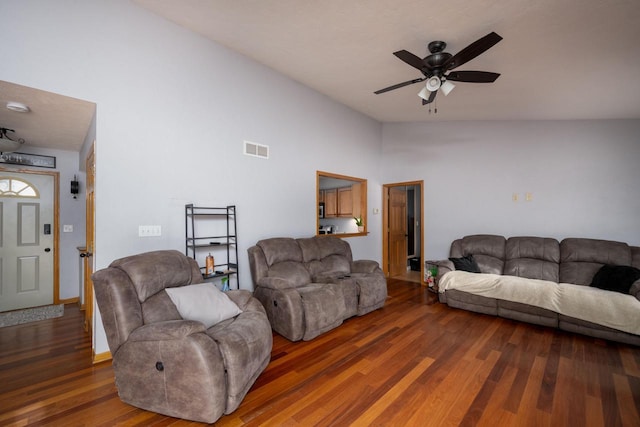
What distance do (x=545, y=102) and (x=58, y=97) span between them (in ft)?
18.2

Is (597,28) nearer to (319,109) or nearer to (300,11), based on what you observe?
(300,11)

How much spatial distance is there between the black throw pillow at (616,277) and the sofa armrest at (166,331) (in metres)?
4.39

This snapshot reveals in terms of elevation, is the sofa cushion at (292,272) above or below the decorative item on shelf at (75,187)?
below

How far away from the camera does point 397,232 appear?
6270mm

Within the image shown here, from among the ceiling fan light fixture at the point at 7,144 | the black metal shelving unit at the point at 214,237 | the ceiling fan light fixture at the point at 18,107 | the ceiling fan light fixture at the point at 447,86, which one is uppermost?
the ceiling fan light fixture at the point at 447,86

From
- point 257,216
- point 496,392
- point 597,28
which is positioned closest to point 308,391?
point 496,392

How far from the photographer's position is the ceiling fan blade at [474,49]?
2115 millimetres

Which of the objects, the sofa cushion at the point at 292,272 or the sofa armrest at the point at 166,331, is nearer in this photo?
the sofa armrest at the point at 166,331

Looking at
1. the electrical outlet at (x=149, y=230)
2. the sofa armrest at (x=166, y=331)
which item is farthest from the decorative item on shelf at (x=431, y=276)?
the electrical outlet at (x=149, y=230)

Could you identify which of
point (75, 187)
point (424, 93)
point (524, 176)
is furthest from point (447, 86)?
point (75, 187)

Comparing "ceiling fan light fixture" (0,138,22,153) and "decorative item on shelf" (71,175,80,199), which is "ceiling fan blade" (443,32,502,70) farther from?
"decorative item on shelf" (71,175,80,199)

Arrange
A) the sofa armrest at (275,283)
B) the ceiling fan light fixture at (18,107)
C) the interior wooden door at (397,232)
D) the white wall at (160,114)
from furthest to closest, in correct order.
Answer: the interior wooden door at (397,232) < the sofa armrest at (275,283) < the ceiling fan light fixture at (18,107) < the white wall at (160,114)

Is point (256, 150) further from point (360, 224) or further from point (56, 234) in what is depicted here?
point (56, 234)

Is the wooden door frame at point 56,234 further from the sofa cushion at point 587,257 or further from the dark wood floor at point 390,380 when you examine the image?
the sofa cushion at point 587,257
